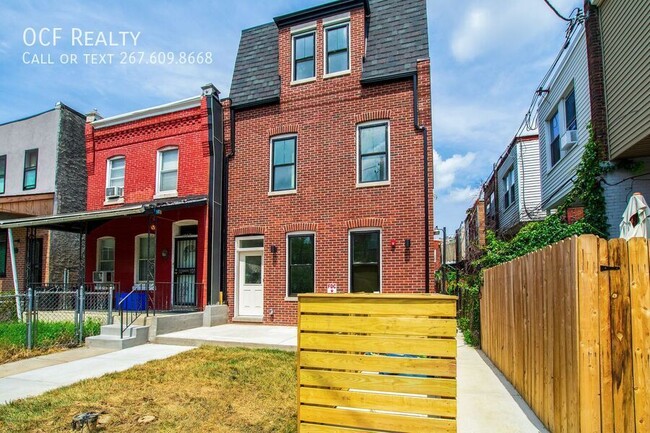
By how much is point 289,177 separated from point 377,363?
8.89m

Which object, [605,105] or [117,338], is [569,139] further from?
[117,338]

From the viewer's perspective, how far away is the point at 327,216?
11.2 m

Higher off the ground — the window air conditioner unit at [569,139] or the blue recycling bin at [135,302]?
the window air conditioner unit at [569,139]

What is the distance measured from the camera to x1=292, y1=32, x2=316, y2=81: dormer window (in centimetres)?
1212

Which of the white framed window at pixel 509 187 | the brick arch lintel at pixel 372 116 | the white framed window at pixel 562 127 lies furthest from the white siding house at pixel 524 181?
the brick arch lintel at pixel 372 116

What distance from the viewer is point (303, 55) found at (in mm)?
12289

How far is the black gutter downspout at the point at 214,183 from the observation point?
1186cm

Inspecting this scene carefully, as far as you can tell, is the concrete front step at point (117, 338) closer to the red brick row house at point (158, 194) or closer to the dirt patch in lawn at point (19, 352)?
the dirt patch in lawn at point (19, 352)

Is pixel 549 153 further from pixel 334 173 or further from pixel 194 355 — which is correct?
pixel 194 355

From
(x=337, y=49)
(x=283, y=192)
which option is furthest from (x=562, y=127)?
(x=283, y=192)

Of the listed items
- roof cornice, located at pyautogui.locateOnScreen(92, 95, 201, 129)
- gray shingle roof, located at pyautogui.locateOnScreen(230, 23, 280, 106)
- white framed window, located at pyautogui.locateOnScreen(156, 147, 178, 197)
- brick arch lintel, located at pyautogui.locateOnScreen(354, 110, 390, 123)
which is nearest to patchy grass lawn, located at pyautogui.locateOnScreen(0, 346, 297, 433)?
brick arch lintel, located at pyautogui.locateOnScreen(354, 110, 390, 123)

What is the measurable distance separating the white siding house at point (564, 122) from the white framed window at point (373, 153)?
4.76 m

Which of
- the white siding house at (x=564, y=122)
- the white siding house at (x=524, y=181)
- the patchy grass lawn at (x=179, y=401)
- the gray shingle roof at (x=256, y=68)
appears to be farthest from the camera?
the white siding house at (x=524, y=181)

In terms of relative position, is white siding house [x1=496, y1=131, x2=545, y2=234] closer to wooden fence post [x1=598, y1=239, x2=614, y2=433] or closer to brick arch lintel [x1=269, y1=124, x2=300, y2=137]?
brick arch lintel [x1=269, y1=124, x2=300, y2=137]
